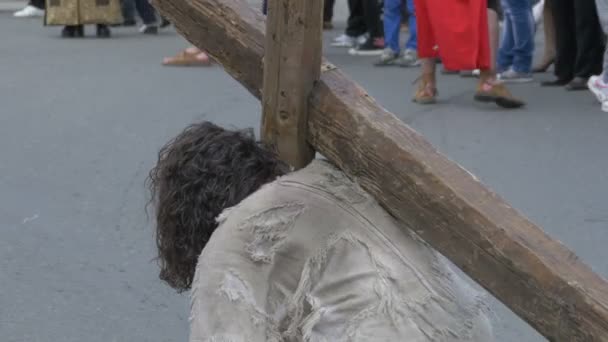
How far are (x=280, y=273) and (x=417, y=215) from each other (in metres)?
0.30

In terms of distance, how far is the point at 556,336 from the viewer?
2.03 metres

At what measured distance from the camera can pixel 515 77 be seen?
8.48m

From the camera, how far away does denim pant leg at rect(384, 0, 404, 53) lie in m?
9.07

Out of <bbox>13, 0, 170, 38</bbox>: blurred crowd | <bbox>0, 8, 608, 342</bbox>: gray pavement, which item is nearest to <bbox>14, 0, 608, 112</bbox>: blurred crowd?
<bbox>0, 8, 608, 342</bbox>: gray pavement

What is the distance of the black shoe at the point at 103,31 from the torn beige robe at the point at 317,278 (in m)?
9.76

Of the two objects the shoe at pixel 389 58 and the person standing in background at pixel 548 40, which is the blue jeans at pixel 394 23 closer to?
the shoe at pixel 389 58

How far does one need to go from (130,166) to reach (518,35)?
11.6ft

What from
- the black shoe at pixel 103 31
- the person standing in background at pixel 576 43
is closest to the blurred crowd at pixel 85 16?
the black shoe at pixel 103 31

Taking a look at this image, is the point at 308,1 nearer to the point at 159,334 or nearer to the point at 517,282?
the point at 517,282

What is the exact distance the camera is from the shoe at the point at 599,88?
715cm

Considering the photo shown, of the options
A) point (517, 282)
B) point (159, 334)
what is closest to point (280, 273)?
point (517, 282)

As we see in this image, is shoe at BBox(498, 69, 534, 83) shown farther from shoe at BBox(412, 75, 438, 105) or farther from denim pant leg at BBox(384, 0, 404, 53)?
shoe at BBox(412, 75, 438, 105)

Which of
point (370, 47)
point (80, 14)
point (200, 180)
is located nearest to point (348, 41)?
point (370, 47)

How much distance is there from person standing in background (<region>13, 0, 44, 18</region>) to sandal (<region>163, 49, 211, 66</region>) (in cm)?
524
